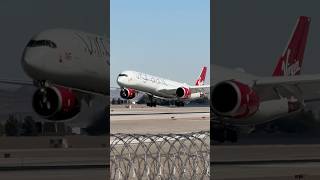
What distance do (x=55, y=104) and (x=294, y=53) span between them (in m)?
21.1

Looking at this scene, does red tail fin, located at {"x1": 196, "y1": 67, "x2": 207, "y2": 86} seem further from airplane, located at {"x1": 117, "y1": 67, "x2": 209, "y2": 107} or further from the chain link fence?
the chain link fence

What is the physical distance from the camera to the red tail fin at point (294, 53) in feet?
134

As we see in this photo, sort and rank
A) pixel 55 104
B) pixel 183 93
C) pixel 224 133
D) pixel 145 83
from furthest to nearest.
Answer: pixel 183 93 < pixel 145 83 < pixel 224 133 < pixel 55 104

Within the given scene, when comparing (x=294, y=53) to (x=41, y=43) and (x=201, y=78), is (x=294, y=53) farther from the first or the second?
(x=201, y=78)

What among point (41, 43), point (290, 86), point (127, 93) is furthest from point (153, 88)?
point (41, 43)

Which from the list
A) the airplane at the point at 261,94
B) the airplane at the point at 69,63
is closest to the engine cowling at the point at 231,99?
the airplane at the point at 261,94

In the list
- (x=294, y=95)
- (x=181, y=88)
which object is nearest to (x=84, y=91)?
(x=294, y=95)

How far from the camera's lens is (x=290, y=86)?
39.3m

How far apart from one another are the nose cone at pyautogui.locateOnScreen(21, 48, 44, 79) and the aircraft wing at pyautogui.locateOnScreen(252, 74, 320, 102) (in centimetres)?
1352

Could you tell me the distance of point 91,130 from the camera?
107 feet

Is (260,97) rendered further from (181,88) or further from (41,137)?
(181,88)

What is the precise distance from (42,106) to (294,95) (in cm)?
1808

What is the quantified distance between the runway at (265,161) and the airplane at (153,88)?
175 feet

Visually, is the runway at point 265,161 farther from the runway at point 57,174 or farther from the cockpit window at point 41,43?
the cockpit window at point 41,43
